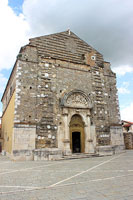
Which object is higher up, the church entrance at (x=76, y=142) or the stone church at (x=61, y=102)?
the stone church at (x=61, y=102)

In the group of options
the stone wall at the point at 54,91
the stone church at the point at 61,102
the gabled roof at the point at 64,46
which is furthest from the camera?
the gabled roof at the point at 64,46

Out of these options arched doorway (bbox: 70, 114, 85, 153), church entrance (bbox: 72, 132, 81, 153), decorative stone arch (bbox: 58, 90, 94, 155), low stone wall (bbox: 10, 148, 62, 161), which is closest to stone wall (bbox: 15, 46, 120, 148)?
decorative stone arch (bbox: 58, 90, 94, 155)

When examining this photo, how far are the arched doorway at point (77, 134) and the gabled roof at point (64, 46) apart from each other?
553cm

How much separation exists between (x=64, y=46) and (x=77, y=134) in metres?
8.21

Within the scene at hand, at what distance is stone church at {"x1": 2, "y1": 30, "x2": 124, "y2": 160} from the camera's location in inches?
450

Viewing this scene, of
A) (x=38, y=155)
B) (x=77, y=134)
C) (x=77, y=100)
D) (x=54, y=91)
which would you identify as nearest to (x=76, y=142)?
(x=77, y=134)

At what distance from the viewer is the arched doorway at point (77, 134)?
43.6 feet

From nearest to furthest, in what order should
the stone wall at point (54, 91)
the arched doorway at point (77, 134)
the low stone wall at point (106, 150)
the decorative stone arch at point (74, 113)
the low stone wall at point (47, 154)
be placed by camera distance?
the low stone wall at point (47, 154), the stone wall at point (54, 91), the decorative stone arch at point (74, 113), the low stone wall at point (106, 150), the arched doorway at point (77, 134)

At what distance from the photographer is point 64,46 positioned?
15070mm

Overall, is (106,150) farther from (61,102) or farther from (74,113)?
(61,102)

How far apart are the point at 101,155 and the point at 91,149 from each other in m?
0.97

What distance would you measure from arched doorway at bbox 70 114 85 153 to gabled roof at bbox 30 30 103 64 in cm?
553

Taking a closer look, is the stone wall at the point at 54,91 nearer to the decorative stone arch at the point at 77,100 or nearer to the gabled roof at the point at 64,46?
the decorative stone arch at the point at 77,100

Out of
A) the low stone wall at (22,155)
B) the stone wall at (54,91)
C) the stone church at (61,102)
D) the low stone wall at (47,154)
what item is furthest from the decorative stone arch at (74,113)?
the low stone wall at (22,155)
